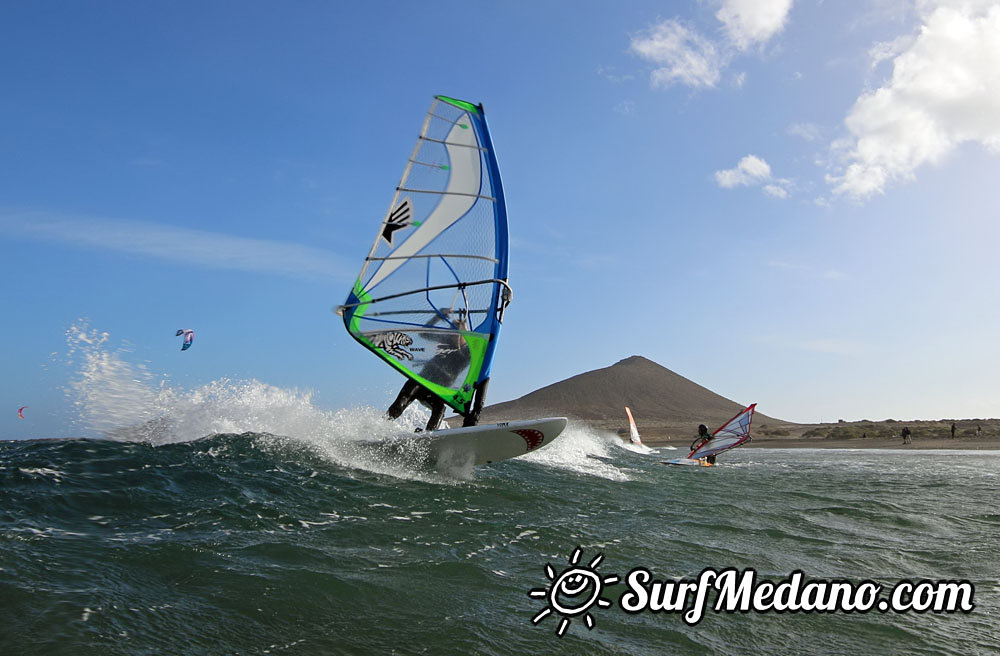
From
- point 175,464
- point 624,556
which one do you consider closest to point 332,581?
point 624,556

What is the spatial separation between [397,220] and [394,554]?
617 centimetres

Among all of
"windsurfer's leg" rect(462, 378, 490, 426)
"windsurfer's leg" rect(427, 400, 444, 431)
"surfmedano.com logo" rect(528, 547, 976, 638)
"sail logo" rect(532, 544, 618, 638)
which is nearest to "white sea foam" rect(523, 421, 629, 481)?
"windsurfer's leg" rect(462, 378, 490, 426)

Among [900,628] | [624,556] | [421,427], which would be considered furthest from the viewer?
[421,427]

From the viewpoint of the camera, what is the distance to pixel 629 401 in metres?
81.5

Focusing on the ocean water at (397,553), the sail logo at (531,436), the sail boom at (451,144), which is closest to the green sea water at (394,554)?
the ocean water at (397,553)

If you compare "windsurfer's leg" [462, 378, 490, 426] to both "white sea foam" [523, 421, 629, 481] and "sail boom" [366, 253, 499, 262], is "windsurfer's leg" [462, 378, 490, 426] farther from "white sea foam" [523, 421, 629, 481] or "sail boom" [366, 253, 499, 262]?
"white sea foam" [523, 421, 629, 481]

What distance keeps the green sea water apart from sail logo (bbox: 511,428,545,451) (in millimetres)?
657

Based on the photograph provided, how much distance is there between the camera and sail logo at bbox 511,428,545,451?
8766 mm

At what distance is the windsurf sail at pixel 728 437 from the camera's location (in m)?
18.6

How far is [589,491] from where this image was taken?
360 inches

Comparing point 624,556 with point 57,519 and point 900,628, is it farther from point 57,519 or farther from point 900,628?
point 57,519

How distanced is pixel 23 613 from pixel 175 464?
4635 mm

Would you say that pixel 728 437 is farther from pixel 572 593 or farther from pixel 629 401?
pixel 629 401

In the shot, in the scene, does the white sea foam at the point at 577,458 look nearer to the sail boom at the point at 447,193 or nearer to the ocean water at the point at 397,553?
the ocean water at the point at 397,553
